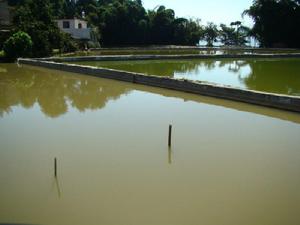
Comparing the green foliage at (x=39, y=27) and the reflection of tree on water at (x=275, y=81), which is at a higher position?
the green foliage at (x=39, y=27)

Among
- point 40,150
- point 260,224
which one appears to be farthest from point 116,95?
point 260,224

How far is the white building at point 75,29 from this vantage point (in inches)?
1737

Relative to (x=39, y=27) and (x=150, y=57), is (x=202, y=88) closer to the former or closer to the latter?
(x=150, y=57)

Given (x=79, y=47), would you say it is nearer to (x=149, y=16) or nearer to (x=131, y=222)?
(x=149, y=16)

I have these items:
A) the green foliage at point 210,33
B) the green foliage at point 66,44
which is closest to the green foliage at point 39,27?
the green foliage at point 66,44

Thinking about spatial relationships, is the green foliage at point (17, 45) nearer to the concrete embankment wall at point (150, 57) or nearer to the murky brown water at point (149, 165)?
the concrete embankment wall at point (150, 57)

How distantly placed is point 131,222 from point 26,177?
7.53 feet

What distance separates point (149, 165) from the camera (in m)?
7.33

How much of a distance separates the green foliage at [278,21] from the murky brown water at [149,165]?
3821cm

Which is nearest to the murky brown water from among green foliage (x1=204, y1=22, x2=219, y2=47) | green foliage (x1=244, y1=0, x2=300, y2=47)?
green foliage (x1=244, y1=0, x2=300, y2=47)

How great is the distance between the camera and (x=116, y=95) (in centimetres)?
1523

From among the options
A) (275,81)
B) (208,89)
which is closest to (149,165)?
(208,89)

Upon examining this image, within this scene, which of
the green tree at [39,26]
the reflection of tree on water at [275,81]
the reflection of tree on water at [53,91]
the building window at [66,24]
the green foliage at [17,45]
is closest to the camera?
the reflection of tree on water at [53,91]

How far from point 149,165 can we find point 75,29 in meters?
39.0
